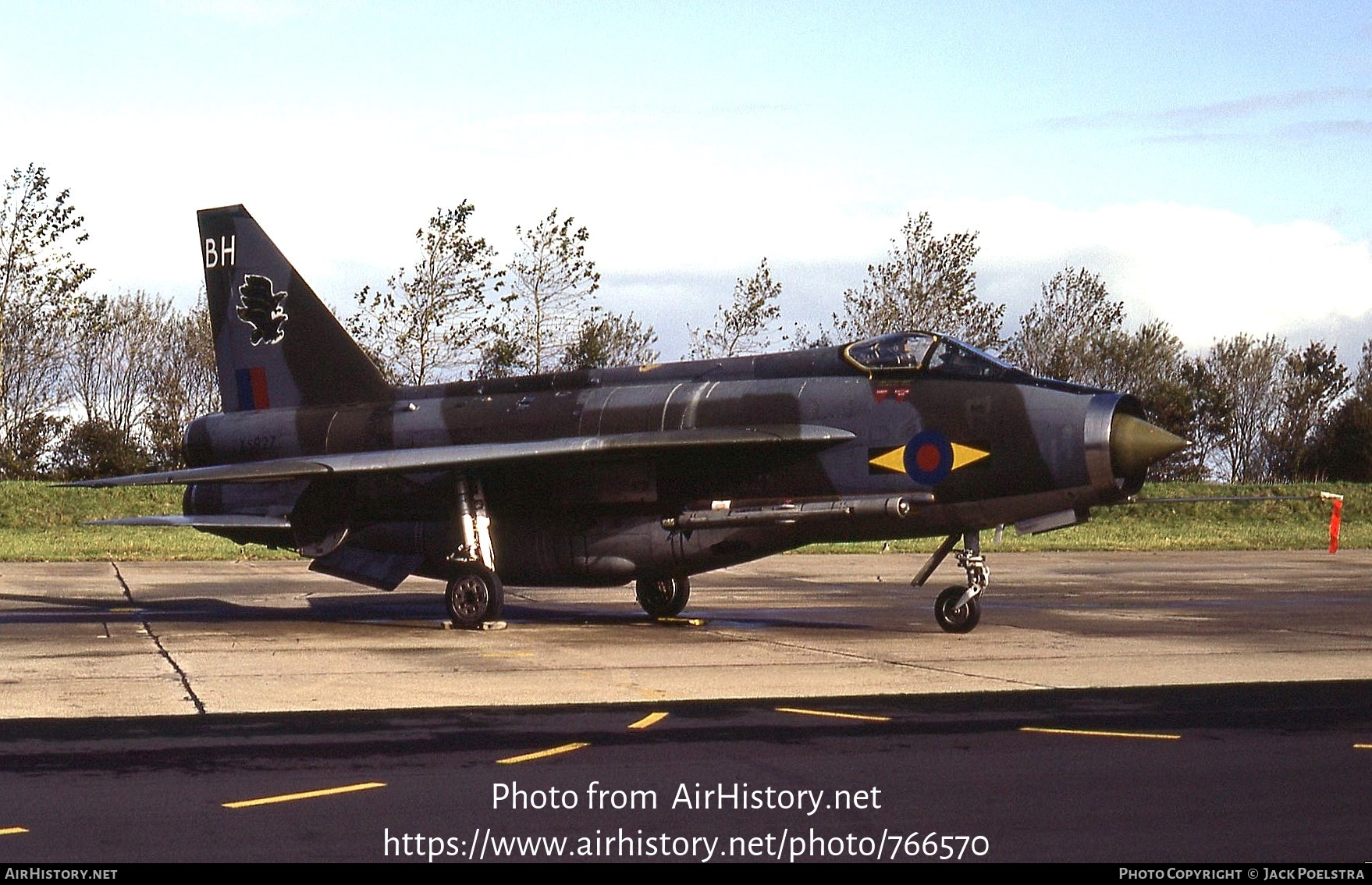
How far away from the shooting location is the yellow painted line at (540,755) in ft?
28.8

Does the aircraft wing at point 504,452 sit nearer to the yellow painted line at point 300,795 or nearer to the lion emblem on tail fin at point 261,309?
the lion emblem on tail fin at point 261,309

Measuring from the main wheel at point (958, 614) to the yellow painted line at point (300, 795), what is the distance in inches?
373

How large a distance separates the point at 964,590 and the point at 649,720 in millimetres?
6952

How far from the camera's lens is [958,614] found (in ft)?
54.0

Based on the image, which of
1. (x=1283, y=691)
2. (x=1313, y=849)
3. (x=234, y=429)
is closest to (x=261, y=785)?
(x=1313, y=849)

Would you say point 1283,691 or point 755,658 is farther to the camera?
point 755,658

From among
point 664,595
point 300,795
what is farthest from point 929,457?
point 300,795

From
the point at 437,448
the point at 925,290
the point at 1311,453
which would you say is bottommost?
the point at 1311,453

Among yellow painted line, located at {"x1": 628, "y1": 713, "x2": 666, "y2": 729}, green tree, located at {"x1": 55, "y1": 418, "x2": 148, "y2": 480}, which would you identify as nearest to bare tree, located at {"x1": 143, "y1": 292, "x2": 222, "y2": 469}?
green tree, located at {"x1": 55, "y1": 418, "x2": 148, "y2": 480}

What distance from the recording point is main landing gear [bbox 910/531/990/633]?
16250mm

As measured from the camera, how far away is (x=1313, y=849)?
659cm

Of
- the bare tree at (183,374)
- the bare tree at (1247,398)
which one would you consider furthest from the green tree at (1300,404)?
the bare tree at (183,374)
